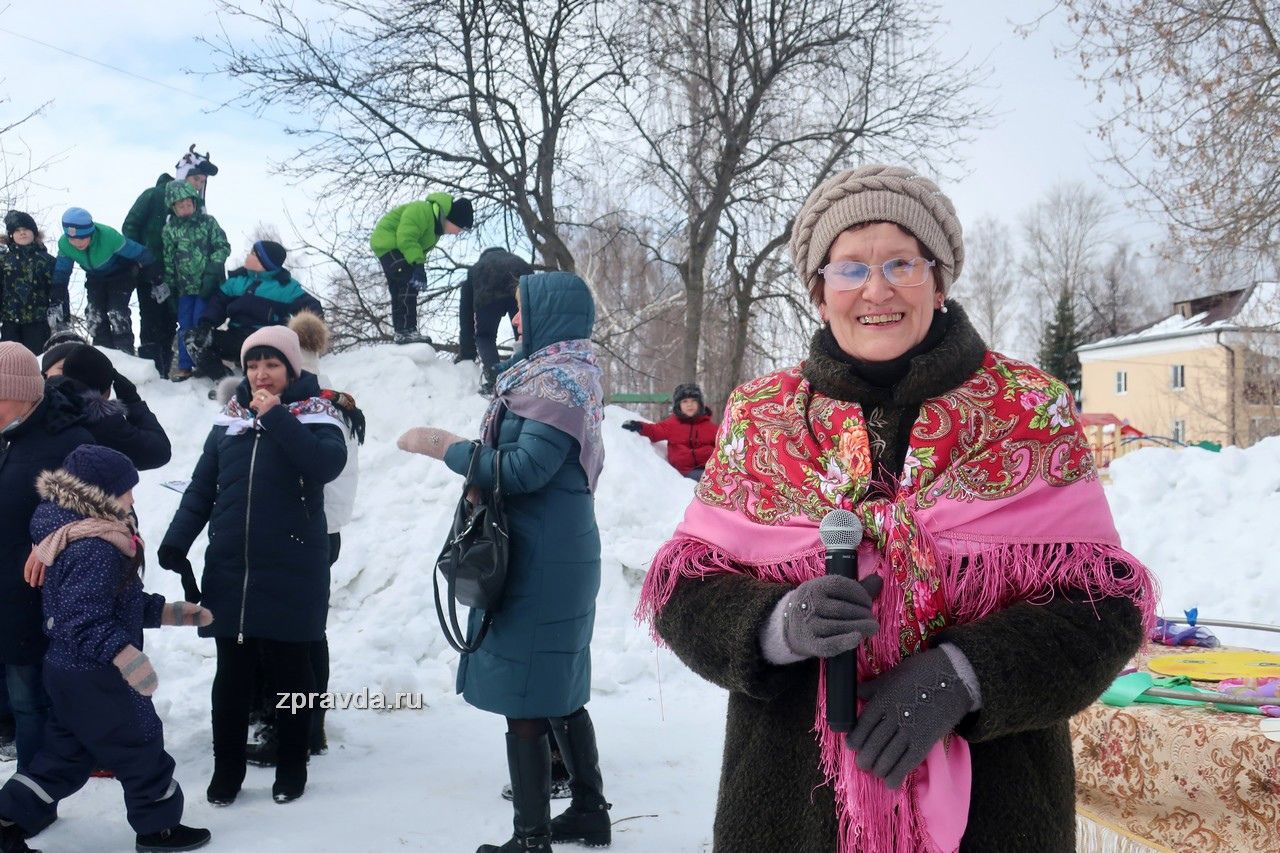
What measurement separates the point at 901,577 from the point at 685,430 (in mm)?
8298

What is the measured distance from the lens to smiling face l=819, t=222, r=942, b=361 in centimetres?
186

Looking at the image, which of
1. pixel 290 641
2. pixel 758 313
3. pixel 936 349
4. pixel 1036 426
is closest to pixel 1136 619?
pixel 1036 426

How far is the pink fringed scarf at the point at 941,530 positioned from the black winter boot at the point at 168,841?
9.30 feet

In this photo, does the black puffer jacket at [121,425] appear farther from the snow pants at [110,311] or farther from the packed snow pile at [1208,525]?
the packed snow pile at [1208,525]

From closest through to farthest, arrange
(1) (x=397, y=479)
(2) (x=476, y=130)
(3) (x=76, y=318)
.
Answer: (1) (x=397, y=479), (3) (x=76, y=318), (2) (x=476, y=130)

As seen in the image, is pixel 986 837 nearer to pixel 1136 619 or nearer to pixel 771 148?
pixel 1136 619

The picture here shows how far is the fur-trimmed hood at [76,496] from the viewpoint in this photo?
3.66m

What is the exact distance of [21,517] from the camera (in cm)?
388

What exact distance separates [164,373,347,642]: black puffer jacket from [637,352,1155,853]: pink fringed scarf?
9.24ft

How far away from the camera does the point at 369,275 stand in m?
13.5

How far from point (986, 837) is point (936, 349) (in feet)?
2.83

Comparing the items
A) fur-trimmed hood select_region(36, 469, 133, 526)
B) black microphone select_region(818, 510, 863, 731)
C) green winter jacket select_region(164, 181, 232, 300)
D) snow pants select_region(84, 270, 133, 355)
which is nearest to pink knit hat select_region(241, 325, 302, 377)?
fur-trimmed hood select_region(36, 469, 133, 526)

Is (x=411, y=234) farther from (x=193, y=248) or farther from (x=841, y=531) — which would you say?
(x=841, y=531)

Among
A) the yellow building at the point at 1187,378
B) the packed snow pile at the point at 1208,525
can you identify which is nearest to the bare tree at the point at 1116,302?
the yellow building at the point at 1187,378
